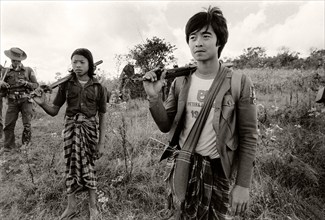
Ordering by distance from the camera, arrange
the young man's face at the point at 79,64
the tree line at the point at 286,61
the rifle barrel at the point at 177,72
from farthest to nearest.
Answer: the tree line at the point at 286,61
the young man's face at the point at 79,64
the rifle barrel at the point at 177,72

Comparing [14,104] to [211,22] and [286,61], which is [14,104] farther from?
[286,61]

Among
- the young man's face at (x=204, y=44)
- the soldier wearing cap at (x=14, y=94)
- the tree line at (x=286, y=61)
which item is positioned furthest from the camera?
the tree line at (x=286, y=61)

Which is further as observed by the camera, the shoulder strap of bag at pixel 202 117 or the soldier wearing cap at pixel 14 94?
the soldier wearing cap at pixel 14 94

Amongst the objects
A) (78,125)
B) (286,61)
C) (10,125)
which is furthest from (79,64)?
(286,61)

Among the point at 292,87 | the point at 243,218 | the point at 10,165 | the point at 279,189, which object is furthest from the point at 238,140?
the point at 292,87

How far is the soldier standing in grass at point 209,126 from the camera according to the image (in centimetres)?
147

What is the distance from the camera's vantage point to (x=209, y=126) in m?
1.55

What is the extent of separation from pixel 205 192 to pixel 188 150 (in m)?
0.29

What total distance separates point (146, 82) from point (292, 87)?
7.80 m

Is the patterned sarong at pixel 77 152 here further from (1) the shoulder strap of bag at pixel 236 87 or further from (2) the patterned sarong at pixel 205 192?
(1) the shoulder strap of bag at pixel 236 87

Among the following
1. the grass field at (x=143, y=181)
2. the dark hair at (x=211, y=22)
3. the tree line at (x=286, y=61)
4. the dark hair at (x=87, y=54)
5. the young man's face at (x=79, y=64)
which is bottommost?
the grass field at (x=143, y=181)

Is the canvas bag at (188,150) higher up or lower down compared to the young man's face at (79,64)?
lower down

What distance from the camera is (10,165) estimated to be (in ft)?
13.3

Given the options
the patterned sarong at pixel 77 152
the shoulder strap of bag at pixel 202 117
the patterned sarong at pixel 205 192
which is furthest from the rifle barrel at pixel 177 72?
the patterned sarong at pixel 77 152
